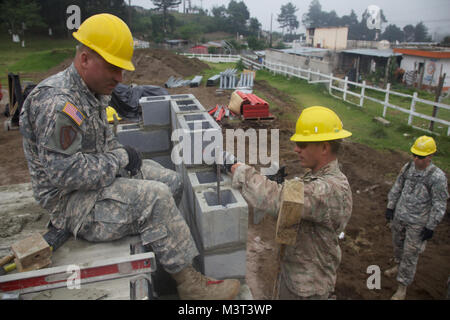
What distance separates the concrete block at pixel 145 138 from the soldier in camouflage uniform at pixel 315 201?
2.61m

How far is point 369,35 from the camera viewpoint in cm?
10619

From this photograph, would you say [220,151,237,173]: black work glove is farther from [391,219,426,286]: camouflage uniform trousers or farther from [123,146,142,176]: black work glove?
[391,219,426,286]: camouflage uniform trousers

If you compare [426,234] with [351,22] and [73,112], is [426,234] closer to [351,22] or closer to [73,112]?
[73,112]

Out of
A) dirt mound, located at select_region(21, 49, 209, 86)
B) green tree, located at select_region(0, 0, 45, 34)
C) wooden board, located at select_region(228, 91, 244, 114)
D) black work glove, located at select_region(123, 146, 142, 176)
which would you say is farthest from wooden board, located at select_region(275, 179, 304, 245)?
green tree, located at select_region(0, 0, 45, 34)

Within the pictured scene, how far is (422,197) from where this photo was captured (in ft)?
14.3

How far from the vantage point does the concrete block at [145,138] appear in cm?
468

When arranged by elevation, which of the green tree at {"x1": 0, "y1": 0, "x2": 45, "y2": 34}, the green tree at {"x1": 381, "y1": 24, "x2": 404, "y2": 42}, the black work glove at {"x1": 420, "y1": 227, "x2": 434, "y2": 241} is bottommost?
the black work glove at {"x1": 420, "y1": 227, "x2": 434, "y2": 241}

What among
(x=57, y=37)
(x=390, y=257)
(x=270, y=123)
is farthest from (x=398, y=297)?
(x=57, y=37)

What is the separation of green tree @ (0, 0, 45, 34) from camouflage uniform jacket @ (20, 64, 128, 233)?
45401 millimetres

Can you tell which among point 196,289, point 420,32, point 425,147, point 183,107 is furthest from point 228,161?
point 420,32

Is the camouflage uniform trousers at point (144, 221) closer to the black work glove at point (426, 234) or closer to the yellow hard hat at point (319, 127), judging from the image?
the yellow hard hat at point (319, 127)

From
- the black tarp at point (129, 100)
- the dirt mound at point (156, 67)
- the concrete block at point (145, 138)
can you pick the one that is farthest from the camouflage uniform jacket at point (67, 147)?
the dirt mound at point (156, 67)

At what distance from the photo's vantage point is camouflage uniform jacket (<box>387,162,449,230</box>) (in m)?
4.19

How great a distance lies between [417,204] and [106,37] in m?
4.31
